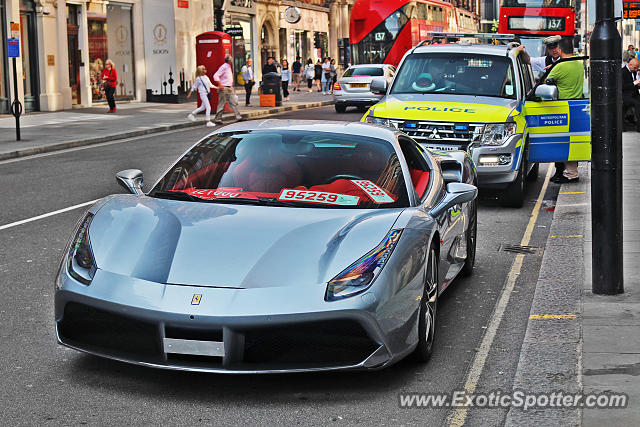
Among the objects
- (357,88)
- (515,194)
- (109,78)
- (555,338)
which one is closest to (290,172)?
(555,338)

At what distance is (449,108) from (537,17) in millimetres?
26337

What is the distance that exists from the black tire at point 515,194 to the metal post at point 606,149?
5.03m

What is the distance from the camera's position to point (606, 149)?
668 cm

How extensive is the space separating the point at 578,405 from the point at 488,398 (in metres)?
0.50

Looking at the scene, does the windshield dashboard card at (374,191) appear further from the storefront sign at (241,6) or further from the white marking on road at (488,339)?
the storefront sign at (241,6)

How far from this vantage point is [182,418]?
4625mm

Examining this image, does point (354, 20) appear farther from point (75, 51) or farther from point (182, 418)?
point (182, 418)

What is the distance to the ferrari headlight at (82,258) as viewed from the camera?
16.8 feet

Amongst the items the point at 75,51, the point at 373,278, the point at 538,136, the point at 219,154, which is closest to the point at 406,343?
the point at 373,278

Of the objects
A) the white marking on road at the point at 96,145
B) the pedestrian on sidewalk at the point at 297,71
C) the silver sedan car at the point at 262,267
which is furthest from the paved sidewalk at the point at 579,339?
the pedestrian on sidewalk at the point at 297,71

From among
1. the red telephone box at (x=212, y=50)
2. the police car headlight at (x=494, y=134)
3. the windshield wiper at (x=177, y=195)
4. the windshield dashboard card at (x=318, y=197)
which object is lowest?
the windshield dashboard card at (x=318, y=197)

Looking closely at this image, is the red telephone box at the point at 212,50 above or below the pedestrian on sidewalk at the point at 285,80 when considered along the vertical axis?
above

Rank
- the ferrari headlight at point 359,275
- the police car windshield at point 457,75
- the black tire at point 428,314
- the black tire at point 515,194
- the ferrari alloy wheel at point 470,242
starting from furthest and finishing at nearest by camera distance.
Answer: the police car windshield at point 457,75 < the black tire at point 515,194 < the ferrari alloy wheel at point 470,242 < the black tire at point 428,314 < the ferrari headlight at point 359,275

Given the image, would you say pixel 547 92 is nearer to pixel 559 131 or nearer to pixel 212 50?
pixel 559 131
